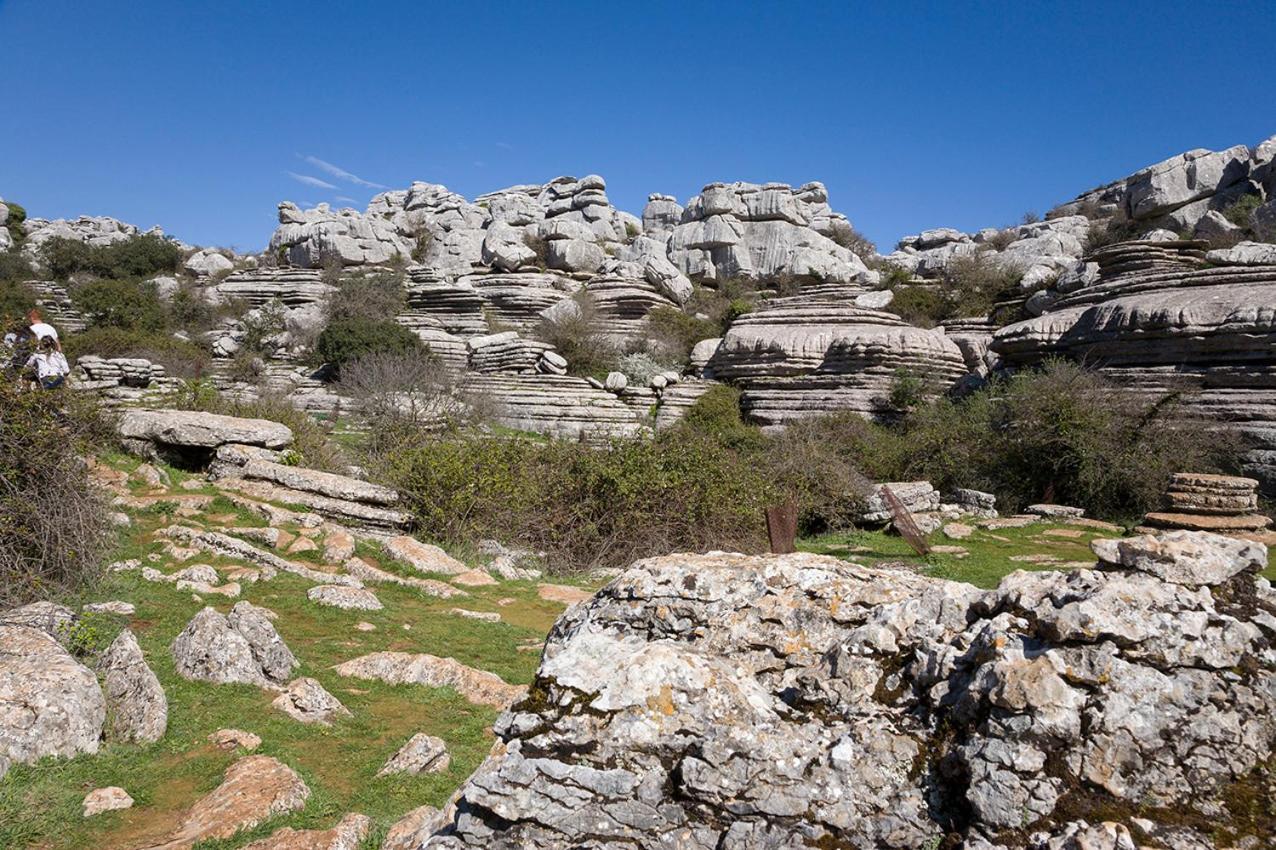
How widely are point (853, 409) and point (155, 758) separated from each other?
70.0ft

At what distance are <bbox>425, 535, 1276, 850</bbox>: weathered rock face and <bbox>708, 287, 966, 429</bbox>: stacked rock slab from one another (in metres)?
Answer: 21.3

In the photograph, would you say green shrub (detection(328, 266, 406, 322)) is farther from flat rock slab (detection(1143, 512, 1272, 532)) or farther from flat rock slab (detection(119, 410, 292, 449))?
flat rock slab (detection(1143, 512, 1272, 532))

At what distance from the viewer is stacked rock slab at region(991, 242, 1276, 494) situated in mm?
16328

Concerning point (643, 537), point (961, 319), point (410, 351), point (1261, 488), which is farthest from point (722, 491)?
point (961, 319)

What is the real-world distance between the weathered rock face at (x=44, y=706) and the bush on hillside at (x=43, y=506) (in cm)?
202

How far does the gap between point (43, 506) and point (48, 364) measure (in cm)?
298

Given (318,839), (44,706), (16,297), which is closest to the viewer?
Result: (318,839)

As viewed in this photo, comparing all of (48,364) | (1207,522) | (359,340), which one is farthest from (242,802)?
(359,340)

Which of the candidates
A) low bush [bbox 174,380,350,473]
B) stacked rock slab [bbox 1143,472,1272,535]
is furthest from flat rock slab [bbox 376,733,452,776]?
stacked rock slab [bbox 1143,472,1272,535]

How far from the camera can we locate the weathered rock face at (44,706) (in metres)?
3.29

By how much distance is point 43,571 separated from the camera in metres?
5.63

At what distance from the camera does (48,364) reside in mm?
7957

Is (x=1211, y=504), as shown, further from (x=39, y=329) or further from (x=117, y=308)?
(x=117, y=308)

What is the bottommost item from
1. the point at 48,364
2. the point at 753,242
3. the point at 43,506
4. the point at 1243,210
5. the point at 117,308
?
the point at 43,506
